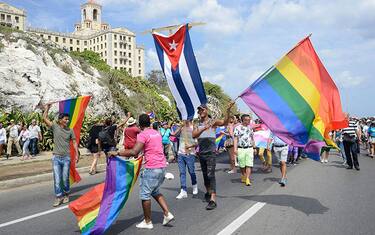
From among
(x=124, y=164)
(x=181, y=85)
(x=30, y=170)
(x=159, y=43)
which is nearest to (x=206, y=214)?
(x=124, y=164)

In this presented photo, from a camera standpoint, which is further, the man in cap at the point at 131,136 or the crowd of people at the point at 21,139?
the crowd of people at the point at 21,139

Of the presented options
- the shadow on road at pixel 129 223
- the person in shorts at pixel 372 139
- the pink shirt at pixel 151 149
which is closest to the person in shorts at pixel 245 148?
the shadow on road at pixel 129 223

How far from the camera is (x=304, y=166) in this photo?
14242 mm

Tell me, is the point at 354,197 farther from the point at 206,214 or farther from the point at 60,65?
the point at 60,65

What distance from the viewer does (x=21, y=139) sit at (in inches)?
711

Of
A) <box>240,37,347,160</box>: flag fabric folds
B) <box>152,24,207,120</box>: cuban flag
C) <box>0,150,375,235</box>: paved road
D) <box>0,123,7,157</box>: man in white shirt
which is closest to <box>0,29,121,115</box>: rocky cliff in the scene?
<box>0,123,7,157</box>: man in white shirt

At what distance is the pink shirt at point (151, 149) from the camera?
613 cm

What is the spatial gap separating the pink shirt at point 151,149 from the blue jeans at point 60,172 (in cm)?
264

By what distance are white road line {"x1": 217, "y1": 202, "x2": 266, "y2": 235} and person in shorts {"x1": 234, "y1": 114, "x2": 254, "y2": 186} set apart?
240 cm

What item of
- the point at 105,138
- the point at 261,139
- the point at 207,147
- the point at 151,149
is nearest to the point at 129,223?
the point at 151,149

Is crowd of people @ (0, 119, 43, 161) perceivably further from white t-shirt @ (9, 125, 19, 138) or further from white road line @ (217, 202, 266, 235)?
white road line @ (217, 202, 266, 235)

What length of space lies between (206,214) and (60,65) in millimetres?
27224

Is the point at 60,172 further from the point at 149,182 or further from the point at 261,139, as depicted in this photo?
the point at 261,139

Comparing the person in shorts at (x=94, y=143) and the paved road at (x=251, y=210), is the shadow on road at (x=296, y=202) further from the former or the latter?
the person in shorts at (x=94, y=143)
